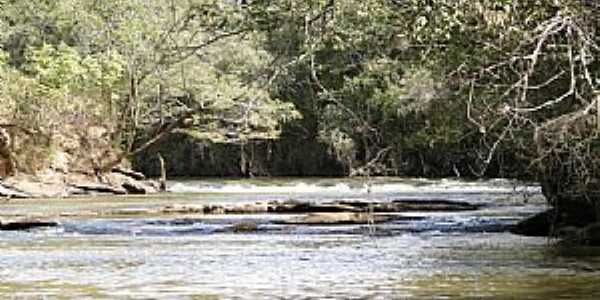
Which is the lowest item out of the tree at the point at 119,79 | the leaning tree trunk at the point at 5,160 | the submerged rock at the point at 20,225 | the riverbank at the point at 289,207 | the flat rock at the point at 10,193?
the submerged rock at the point at 20,225

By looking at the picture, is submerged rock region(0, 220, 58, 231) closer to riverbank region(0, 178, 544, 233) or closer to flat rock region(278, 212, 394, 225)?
riverbank region(0, 178, 544, 233)

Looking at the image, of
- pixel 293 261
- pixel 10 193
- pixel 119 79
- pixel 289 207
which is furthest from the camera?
pixel 119 79

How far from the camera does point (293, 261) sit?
1950 cm

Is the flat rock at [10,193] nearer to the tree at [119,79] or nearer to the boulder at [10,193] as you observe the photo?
the boulder at [10,193]

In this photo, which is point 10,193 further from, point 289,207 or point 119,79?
point 289,207

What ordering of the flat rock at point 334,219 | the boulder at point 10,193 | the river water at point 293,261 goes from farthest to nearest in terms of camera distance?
the boulder at point 10,193
the flat rock at point 334,219
the river water at point 293,261

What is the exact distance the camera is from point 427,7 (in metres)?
10.5

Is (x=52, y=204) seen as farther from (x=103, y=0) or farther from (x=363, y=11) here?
(x=363, y=11)

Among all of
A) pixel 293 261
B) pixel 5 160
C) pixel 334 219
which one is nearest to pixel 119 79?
pixel 5 160

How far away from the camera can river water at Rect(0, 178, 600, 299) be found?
50.5 ft

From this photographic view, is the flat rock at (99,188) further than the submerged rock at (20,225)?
Yes

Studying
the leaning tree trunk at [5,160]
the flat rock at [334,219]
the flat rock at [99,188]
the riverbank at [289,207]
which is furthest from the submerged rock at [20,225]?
the flat rock at [99,188]

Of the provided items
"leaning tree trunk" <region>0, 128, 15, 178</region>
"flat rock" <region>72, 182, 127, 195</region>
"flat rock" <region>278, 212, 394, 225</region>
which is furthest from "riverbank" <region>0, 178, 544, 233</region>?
"leaning tree trunk" <region>0, 128, 15, 178</region>

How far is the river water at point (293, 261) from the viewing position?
50.5 ft
